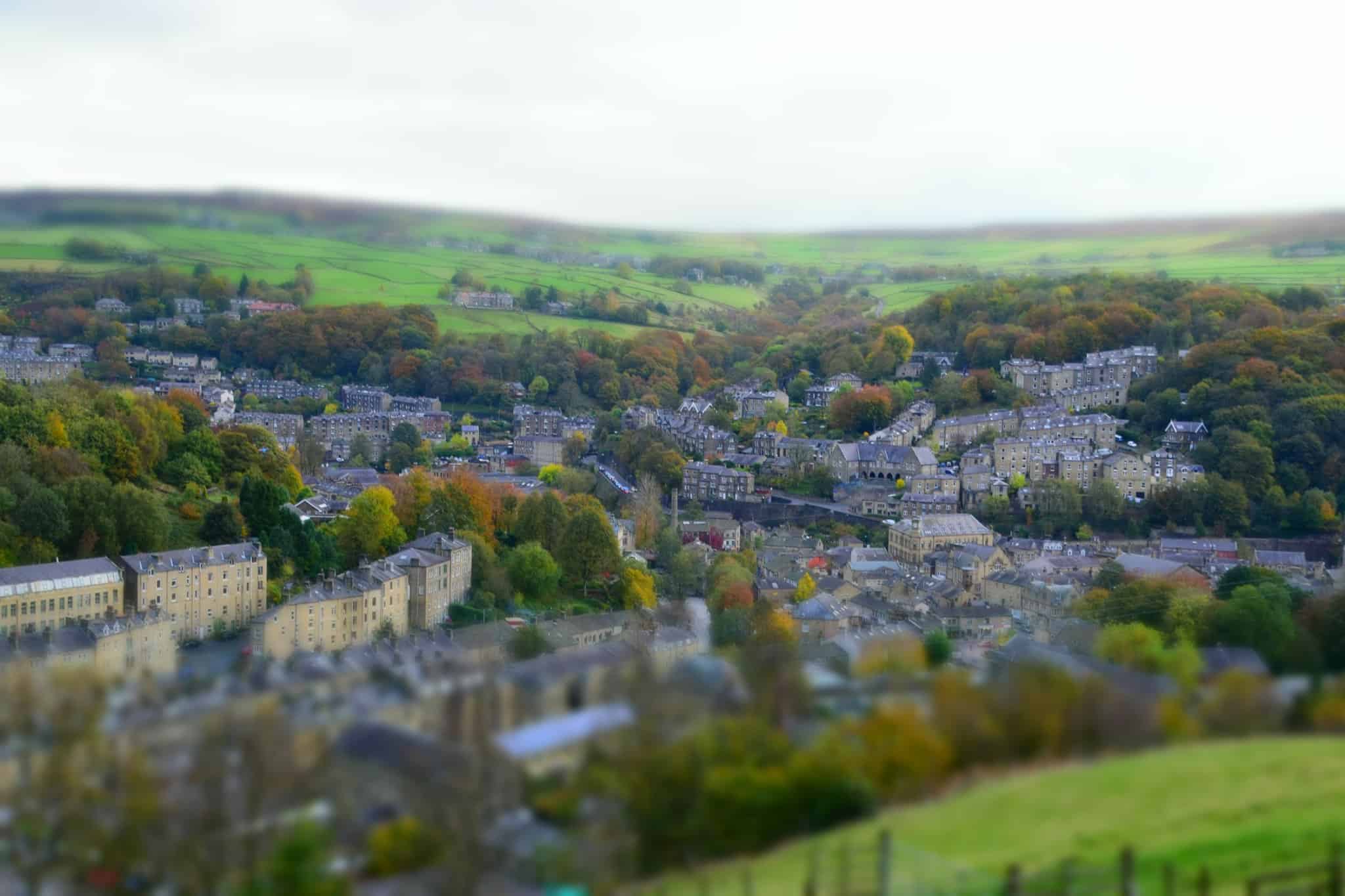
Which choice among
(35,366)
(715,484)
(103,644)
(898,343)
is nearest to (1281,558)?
(715,484)

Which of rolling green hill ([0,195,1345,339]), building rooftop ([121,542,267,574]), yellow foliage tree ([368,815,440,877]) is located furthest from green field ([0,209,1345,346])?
yellow foliage tree ([368,815,440,877])

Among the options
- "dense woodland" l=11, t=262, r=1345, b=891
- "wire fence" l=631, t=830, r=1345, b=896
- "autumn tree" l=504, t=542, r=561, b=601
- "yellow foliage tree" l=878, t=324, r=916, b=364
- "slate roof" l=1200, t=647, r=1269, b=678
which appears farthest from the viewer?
"yellow foliage tree" l=878, t=324, r=916, b=364

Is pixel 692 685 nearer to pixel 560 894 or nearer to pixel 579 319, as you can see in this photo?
pixel 560 894

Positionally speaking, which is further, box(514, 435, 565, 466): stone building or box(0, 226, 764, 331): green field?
box(514, 435, 565, 466): stone building

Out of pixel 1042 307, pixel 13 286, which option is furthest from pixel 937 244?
pixel 13 286

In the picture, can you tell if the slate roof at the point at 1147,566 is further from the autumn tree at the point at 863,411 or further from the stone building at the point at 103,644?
the stone building at the point at 103,644

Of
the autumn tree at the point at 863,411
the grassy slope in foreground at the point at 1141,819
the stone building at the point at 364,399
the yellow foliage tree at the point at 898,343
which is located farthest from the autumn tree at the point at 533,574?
the yellow foliage tree at the point at 898,343

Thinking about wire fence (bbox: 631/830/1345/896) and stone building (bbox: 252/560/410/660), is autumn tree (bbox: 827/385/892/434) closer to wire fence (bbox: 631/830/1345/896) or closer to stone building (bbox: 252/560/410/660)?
stone building (bbox: 252/560/410/660)
